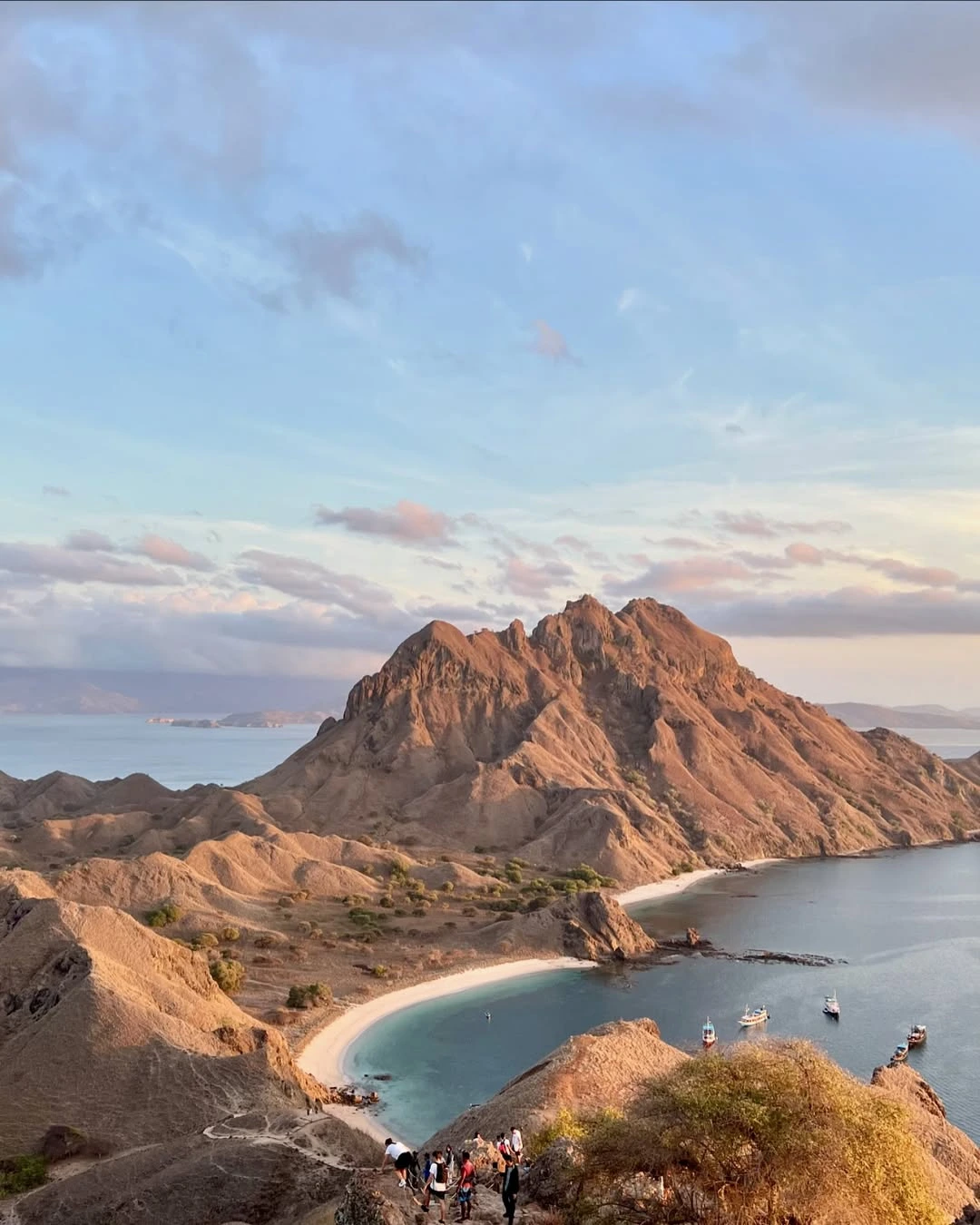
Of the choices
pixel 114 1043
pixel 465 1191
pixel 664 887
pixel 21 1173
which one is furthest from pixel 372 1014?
pixel 664 887

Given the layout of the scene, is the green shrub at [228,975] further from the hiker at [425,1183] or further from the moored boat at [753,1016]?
the hiker at [425,1183]

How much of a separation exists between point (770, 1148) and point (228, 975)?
56.8 metres

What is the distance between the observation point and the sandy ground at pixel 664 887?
125562mm

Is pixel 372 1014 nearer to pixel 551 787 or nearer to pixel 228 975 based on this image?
pixel 228 975

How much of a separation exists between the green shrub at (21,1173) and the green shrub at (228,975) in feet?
108

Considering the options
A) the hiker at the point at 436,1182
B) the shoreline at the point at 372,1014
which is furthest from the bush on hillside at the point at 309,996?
the hiker at the point at 436,1182

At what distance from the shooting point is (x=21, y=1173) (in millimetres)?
38406

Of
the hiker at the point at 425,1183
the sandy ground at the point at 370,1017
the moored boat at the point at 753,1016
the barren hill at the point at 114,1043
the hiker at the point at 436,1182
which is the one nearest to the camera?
the hiker at the point at 425,1183

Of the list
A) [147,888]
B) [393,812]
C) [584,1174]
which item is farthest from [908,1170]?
[393,812]

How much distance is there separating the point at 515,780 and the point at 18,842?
73.9 metres

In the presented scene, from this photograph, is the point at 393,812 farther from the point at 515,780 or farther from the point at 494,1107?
the point at 494,1107

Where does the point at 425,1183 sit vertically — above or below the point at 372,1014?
above

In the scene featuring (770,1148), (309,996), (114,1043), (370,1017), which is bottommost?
(370,1017)

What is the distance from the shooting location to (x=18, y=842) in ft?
409
